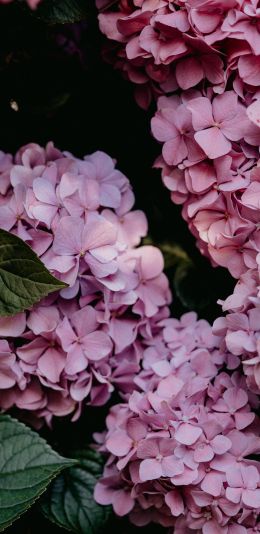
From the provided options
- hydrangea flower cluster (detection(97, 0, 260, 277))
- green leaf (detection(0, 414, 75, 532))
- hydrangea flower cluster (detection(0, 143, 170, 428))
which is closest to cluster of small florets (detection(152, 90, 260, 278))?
hydrangea flower cluster (detection(97, 0, 260, 277))

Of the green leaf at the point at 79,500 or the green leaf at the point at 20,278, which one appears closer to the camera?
the green leaf at the point at 20,278

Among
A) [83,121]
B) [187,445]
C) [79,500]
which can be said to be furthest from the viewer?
[83,121]

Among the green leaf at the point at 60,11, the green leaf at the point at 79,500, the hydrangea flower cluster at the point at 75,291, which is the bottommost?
the green leaf at the point at 79,500

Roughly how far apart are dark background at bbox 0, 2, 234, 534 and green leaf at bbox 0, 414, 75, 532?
6.1 inches

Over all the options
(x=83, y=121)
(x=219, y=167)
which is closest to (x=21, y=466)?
(x=219, y=167)

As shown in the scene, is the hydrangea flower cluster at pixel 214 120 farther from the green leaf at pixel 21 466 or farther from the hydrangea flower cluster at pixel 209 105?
the green leaf at pixel 21 466

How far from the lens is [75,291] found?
1.15 metres

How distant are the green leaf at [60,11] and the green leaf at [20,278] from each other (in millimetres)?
285

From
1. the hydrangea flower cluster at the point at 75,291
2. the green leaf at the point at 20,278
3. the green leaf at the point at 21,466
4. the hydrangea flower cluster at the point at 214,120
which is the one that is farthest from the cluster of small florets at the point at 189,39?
the green leaf at the point at 21,466

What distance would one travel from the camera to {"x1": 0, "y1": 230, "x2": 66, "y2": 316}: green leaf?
1071 millimetres

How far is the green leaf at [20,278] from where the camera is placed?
107cm

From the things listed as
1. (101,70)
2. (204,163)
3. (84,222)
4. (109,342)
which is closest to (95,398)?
(109,342)

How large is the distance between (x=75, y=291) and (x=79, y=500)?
0.30 m

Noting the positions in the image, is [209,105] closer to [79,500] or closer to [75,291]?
[75,291]
